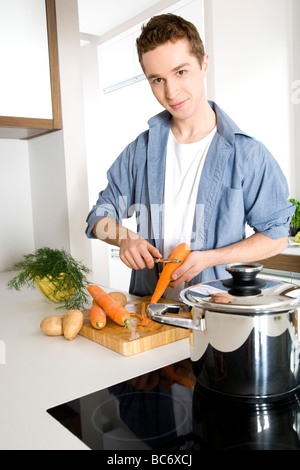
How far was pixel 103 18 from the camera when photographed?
12.6 ft

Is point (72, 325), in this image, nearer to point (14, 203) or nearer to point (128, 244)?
point (128, 244)

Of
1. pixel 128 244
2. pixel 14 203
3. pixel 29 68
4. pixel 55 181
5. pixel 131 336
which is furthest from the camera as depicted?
pixel 14 203

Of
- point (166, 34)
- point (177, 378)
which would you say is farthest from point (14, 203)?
point (177, 378)

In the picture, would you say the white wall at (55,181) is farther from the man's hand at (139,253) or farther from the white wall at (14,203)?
the man's hand at (139,253)

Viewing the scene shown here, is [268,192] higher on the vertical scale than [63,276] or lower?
higher

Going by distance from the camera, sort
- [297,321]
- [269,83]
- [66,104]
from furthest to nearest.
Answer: [269,83] < [66,104] < [297,321]

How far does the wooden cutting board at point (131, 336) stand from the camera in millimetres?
938

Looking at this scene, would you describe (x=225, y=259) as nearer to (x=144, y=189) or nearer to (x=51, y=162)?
(x=144, y=189)

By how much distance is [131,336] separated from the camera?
3.17 feet

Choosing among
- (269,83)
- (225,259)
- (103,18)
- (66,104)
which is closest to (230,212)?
(225,259)

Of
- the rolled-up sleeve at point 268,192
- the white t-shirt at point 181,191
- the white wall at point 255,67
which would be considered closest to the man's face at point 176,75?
the white t-shirt at point 181,191

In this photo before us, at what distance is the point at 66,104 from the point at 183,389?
1.58m

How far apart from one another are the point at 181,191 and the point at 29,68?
0.92m

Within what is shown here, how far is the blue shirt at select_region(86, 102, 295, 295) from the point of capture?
1.35m
